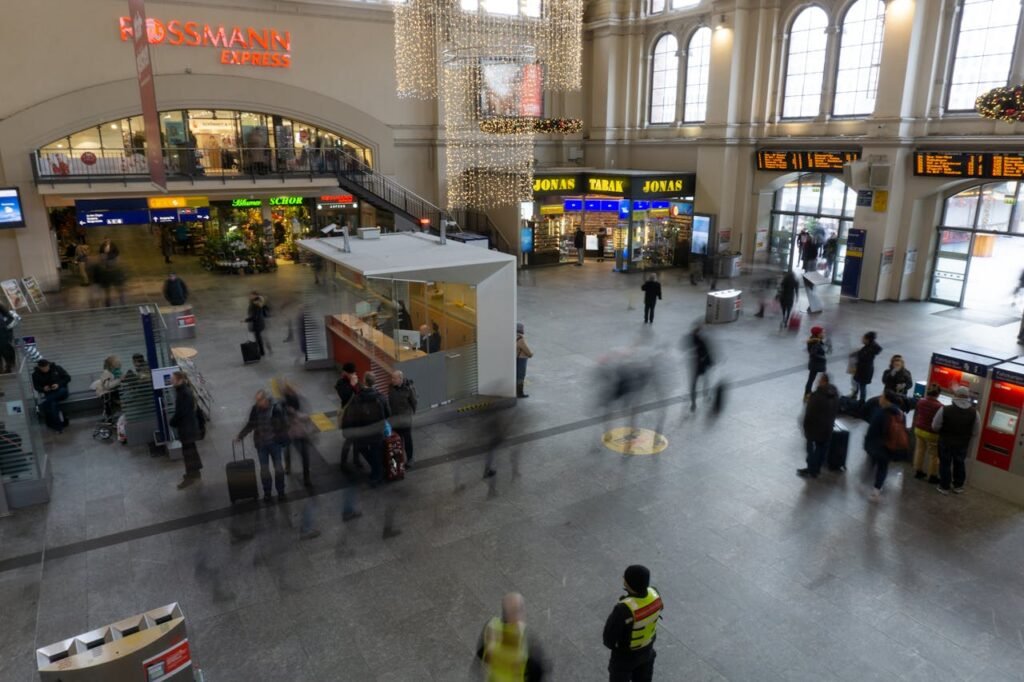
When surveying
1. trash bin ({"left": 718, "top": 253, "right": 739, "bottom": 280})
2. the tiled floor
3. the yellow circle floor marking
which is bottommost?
the tiled floor

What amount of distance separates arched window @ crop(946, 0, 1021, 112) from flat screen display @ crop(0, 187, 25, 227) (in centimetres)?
2564

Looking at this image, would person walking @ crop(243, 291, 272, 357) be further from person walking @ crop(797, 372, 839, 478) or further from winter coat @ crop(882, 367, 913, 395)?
winter coat @ crop(882, 367, 913, 395)

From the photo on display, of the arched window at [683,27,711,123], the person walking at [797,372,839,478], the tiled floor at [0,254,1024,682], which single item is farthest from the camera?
the arched window at [683,27,711,123]

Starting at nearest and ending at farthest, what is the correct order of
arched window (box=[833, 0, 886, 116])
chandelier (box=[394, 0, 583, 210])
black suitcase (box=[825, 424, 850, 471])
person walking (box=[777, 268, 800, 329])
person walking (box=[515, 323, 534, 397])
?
black suitcase (box=[825, 424, 850, 471])
person walking (box=[515, 323, 534, 397])
person walking (box=[777, 268, 800, 329])
arched window (box=[833, 0, 886, 116])
chandelier (box=[394, 0, 583, 210])

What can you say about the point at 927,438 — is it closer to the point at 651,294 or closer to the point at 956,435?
the point at 956,435

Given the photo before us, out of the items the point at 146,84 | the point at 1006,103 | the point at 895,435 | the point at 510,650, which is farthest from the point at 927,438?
the point at 146,84

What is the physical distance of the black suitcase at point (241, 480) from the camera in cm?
834

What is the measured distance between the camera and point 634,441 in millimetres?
10273

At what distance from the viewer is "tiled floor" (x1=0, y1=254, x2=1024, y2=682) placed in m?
5.97

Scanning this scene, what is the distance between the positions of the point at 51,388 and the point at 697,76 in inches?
900

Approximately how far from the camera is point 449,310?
11.7 meters

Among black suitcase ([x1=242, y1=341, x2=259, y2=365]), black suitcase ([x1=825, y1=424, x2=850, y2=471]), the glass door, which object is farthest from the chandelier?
black suitcase ([x1=825, y1=424, x2=850, y2=471])

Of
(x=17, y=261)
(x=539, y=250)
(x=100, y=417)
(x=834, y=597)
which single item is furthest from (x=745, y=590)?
(x=17, y=261)

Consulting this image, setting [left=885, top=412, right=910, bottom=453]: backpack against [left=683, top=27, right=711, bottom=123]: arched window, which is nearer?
[left=885, top=412, right=910, bottom=453]: backpack
